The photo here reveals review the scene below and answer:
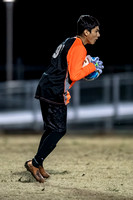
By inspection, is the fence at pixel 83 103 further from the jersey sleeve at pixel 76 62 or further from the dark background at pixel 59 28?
the dark background at pixel 59 28

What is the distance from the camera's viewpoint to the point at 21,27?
3806cm

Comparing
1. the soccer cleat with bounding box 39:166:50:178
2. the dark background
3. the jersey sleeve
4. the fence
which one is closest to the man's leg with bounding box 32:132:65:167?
the soccer cleat with bounding box 39:166:50:178

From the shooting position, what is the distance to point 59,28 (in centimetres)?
3912

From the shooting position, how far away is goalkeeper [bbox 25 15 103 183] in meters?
6.38

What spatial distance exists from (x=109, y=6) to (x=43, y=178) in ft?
107

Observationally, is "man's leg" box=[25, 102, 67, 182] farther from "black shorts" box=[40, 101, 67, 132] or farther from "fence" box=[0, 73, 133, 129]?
"fence" box=[0, 73, 133, 129]

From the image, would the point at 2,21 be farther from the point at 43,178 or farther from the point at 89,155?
the point at 43,178

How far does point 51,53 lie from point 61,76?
28.2 meters

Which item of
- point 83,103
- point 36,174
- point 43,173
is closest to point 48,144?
point 36,174

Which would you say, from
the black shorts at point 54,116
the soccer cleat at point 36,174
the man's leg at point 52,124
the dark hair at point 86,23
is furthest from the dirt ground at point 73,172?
the dark hair at point 86,23

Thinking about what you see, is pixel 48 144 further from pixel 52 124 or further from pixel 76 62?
pixel 76 62

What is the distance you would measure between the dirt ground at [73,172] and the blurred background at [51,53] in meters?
4.53

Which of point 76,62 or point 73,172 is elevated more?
point 76,62

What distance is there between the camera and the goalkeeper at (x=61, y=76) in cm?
638
